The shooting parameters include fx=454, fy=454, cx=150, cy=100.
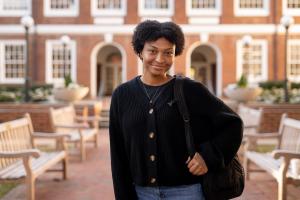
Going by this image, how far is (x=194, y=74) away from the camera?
2669 cm

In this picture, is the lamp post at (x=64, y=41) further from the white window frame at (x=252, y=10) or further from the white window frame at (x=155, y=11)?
the white window frame at (x=252, y=10)

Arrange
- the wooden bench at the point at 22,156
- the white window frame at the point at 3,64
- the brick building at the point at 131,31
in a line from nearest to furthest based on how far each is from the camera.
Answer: the wooden bench at the point at 22,156
the brick building at the point at 131,31
the white window frame at the point at 3,64

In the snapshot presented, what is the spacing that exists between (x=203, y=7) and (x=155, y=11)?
8.07 feet

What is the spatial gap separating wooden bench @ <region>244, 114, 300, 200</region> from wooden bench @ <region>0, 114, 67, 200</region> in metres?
2.71

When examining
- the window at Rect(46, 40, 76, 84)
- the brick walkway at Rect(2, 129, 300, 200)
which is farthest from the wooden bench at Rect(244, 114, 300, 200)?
the window at Rect(46, 40, 76, 84)

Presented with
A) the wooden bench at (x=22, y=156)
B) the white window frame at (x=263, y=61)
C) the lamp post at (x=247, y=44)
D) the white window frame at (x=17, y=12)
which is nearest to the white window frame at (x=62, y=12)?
the white window frame at (x=17, y=12)

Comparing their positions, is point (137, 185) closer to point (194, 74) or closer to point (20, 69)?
point (20, 69)

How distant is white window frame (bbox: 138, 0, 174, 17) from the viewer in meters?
22.8

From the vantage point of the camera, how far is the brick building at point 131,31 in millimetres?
22641

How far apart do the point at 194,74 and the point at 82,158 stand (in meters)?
18.9


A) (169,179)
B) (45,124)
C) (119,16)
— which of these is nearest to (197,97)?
(169,179)

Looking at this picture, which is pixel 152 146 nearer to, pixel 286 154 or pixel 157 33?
pixel 157 33

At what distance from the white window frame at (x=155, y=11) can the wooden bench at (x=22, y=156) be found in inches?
659

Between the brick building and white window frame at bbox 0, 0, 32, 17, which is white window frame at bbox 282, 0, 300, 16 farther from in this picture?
white window frame at bbox 0, 0, 32, 17
